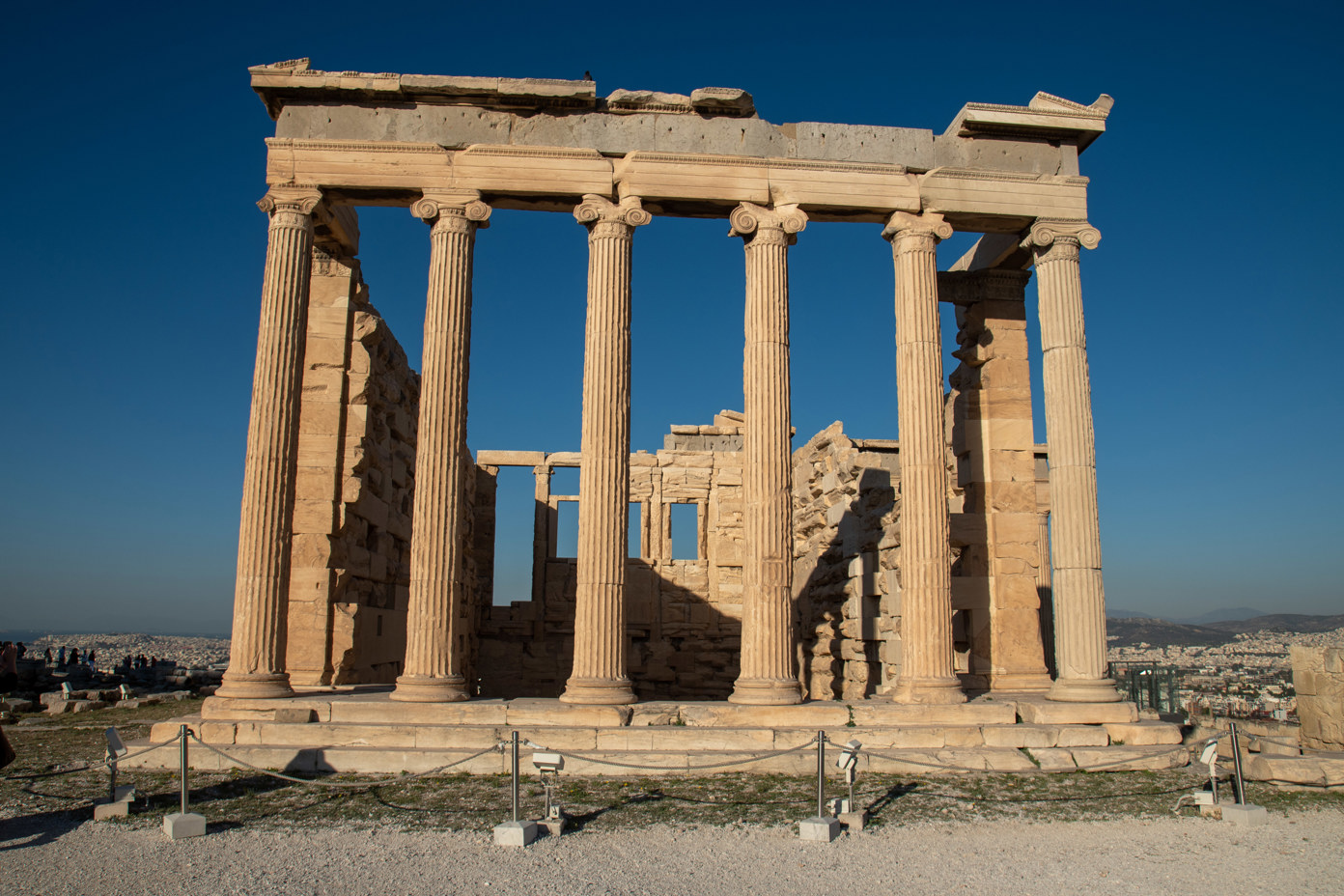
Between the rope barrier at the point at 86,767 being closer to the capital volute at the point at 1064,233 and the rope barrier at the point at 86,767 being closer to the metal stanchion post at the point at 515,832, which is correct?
the metal stanchion post at the point at 515,832

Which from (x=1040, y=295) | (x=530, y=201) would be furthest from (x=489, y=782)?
(x=1040, y=295)

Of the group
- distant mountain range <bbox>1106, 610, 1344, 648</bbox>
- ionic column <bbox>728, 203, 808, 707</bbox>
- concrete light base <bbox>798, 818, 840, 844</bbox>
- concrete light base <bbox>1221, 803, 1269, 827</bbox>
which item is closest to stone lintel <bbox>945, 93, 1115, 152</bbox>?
ionic column <bbox>728, 203, 808, 707</bbox>

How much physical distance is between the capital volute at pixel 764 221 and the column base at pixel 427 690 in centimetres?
842

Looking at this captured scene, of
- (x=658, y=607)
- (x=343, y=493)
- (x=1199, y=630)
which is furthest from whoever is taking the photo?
(x=1199, y=630)

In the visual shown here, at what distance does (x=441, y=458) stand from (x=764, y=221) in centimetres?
637

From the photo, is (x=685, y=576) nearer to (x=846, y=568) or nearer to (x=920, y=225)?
(x=846, y=568)

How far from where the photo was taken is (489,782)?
452 inches

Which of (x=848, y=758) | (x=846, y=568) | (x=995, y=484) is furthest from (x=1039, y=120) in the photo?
(x=848, y=758)

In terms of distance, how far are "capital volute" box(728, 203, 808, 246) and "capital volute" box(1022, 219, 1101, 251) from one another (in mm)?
4047

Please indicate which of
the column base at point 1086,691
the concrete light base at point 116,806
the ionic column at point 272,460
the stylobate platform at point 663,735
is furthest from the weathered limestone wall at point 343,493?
the column base at point 1086,691

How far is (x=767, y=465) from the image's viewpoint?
48.7 feet

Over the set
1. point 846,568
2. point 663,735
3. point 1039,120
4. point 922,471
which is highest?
point 1039,120

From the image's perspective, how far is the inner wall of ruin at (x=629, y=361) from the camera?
14.4 metres

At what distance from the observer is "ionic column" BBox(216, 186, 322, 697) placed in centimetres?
1391
